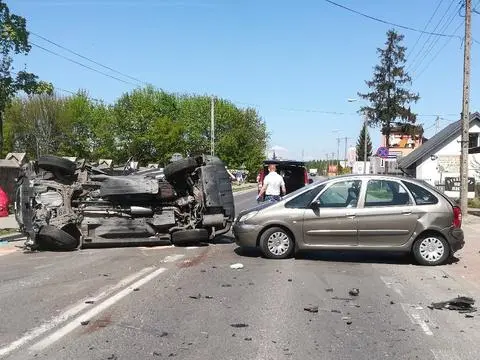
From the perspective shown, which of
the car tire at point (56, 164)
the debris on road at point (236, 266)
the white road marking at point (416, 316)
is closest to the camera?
the white road marking at point (416, 316)

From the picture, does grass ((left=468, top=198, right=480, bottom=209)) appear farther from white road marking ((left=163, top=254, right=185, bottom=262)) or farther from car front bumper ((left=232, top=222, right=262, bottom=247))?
white road marking ((left=163, top=254, right=185, bottom=262))

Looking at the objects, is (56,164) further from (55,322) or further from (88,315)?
(55,322)

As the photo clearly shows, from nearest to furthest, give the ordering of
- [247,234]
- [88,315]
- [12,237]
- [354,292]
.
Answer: [88,315], [354,292], [247,234], [12,237]

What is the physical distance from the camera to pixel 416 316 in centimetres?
686

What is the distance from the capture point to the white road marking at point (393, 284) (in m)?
8.36

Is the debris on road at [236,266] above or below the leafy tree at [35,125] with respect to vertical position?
below

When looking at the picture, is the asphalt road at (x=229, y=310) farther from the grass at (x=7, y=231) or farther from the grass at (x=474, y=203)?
the grass at (x=474, y=203)

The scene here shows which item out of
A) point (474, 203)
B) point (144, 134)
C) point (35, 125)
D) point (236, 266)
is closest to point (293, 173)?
point (236, 266)

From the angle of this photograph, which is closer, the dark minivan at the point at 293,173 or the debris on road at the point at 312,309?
the debris on road at the point at 312,309

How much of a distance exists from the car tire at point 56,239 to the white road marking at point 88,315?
12.2 feet

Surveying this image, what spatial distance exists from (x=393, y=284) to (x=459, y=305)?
144 centimetres

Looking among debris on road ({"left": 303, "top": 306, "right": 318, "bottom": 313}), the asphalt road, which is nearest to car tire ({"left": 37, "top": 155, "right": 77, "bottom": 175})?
the asphalt road

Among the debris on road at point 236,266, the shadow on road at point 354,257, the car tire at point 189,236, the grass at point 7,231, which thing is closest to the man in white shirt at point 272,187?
the car tire at point 189,236

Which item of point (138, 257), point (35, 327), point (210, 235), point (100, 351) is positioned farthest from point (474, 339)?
point (210, 235)
